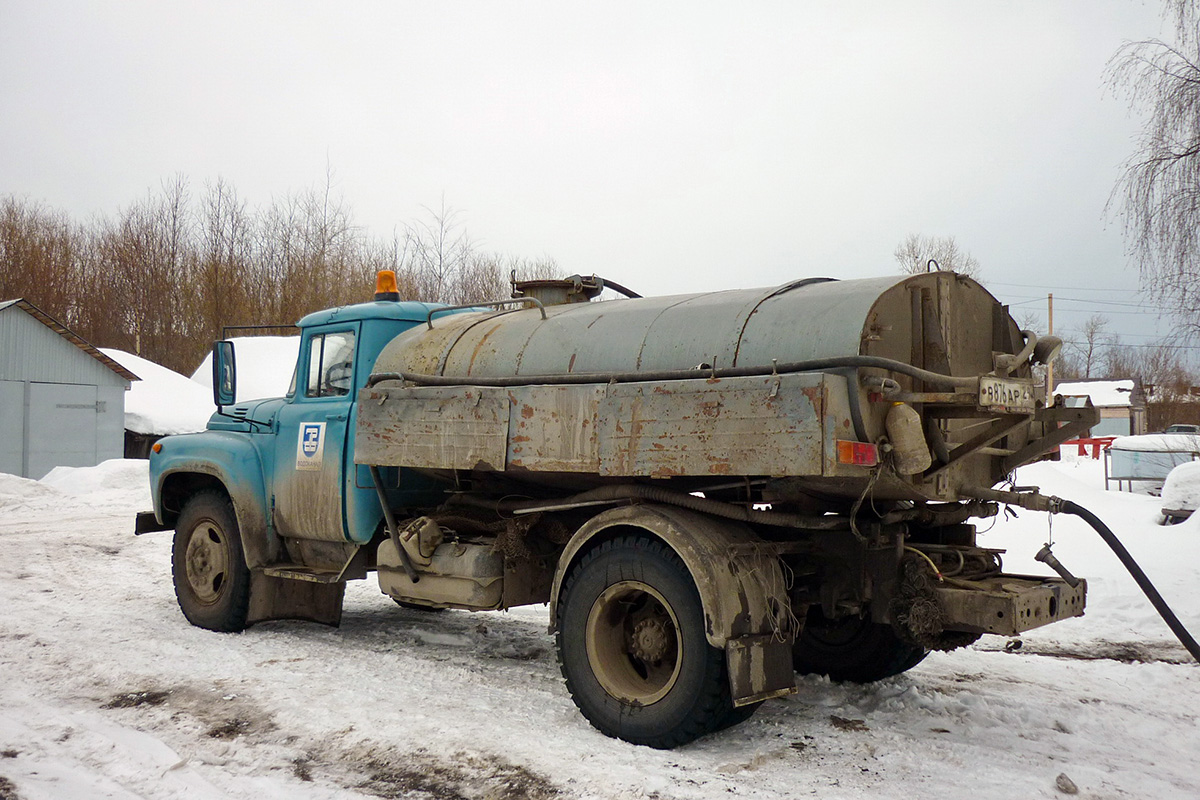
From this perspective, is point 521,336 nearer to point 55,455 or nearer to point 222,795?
point 222,795

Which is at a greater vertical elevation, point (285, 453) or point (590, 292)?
point (590, 292)

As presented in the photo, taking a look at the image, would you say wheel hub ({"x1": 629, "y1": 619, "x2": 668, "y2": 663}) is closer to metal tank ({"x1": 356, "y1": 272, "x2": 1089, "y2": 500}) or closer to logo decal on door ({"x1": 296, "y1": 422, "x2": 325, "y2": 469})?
metal tank ({"x1": 356, "y1": 272, "x2": 1089, "y2": 500})

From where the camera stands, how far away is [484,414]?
5766 millimetres

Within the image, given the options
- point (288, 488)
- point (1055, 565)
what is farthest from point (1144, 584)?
point (288, 488)

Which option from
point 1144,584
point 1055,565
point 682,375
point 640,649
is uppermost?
point 682,375

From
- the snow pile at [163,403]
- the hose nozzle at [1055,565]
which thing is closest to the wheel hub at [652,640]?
the hose nozzle at [1055,565]

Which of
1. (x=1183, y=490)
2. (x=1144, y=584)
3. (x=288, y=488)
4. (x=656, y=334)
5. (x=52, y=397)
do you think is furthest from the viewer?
(x=52, y=397)

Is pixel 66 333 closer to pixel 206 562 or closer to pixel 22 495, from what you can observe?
pixel 22 495

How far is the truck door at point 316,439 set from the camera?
6.93 metres

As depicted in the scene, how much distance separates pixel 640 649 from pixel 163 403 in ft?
85.7

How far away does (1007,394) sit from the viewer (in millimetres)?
4668

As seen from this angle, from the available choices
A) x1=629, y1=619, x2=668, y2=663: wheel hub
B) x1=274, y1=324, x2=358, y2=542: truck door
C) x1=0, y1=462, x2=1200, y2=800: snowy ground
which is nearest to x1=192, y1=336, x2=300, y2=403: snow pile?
x1=0, y1=462, x2=1200, y2=800: snowy ground

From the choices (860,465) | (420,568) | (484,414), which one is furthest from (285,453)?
(860,465)

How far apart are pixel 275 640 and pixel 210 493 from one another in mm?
1357
